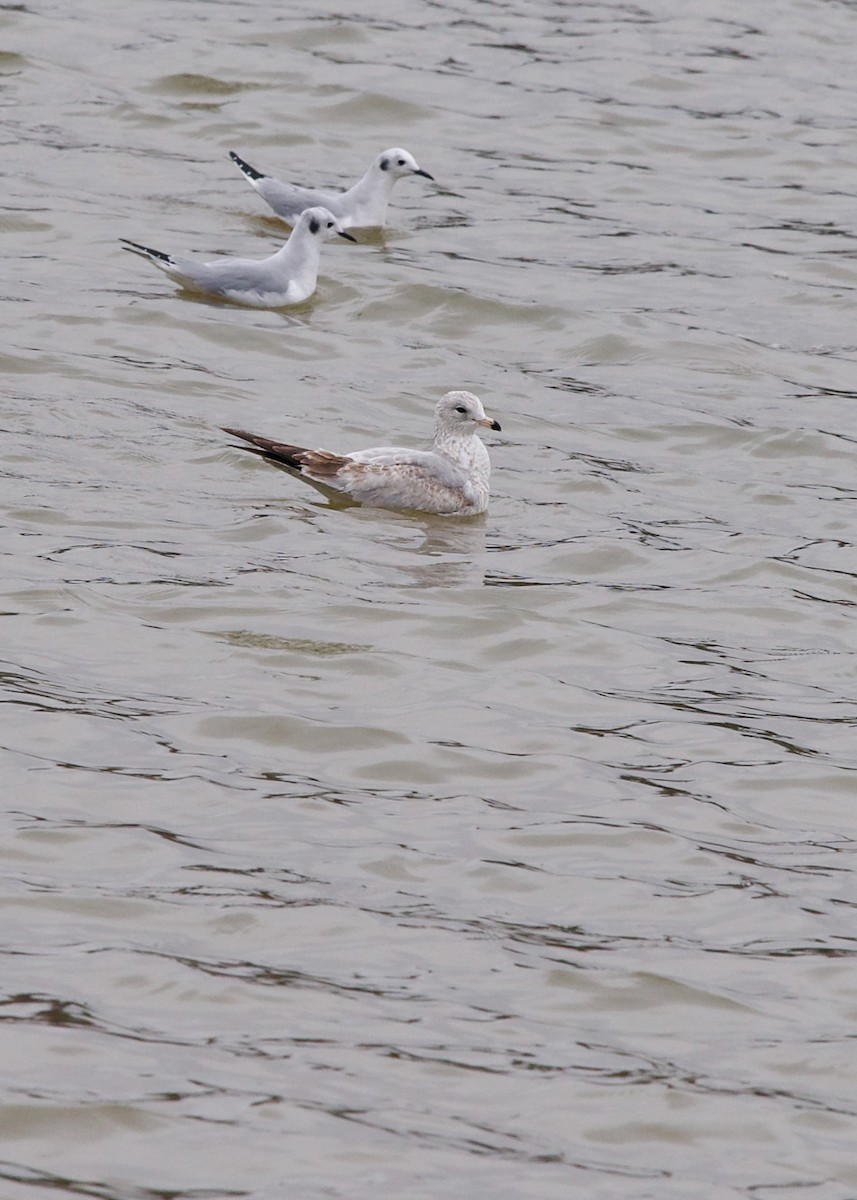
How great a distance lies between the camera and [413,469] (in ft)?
36.0

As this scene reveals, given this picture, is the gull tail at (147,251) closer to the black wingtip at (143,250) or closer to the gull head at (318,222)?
the black wingtip at (143,250)

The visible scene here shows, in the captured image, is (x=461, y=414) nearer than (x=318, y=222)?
Yes

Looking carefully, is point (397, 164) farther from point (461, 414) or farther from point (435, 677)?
point (435, 677)

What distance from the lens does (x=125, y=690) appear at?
26.6 ft

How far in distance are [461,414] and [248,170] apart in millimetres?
5683

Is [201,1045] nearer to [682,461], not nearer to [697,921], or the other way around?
[697,921]

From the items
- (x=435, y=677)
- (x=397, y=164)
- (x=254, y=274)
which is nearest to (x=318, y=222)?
(x=254, y=274)

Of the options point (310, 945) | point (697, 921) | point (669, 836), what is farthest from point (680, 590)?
point (310, 945)

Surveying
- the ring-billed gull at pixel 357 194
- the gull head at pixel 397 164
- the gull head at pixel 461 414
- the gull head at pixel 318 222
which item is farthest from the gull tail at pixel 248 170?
the gull head at pixel 461 414

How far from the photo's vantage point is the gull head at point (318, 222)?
47.3 ft

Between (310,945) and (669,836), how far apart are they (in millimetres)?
1586

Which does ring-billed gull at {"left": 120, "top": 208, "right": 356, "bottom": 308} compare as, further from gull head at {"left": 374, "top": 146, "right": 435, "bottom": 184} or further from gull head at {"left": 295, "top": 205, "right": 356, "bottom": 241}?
gull head at {"left": 374, "top": 146, "right": 435, "bottom": 184}

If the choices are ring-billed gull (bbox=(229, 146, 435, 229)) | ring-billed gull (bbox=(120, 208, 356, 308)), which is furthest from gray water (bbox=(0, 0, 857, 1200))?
ring-billed gull (bbox=(229, 146, 435, 229))

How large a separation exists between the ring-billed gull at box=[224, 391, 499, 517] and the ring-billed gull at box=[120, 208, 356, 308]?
2936mm
